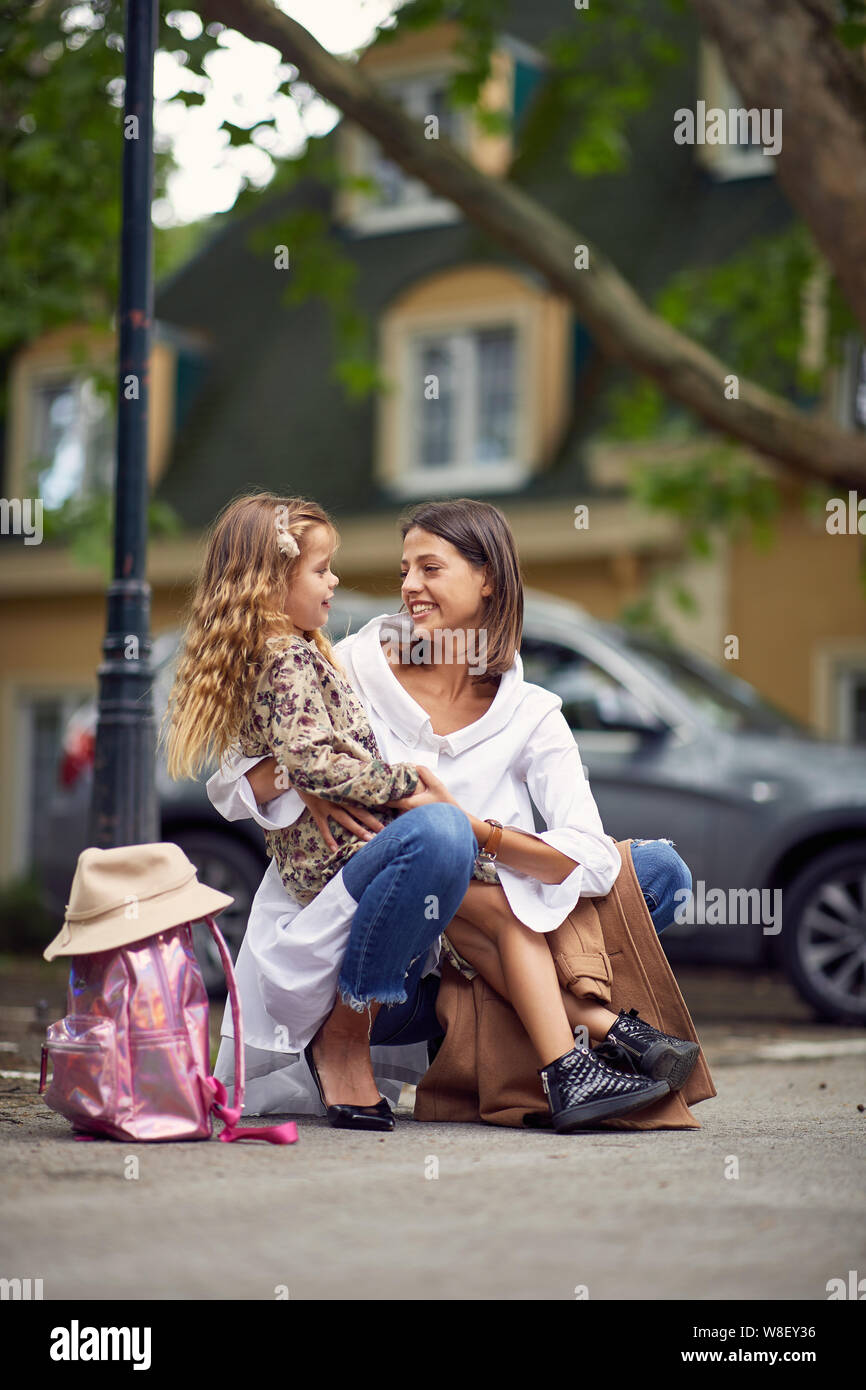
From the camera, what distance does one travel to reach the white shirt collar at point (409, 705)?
398 cm

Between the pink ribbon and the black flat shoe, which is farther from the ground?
the pink ribbon

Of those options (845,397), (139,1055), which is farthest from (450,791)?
(845,397)

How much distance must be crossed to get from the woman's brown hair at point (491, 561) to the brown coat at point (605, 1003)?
0.59 meters

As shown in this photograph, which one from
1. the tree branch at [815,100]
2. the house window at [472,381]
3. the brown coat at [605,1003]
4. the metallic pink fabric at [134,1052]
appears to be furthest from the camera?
the house window at [472,381]

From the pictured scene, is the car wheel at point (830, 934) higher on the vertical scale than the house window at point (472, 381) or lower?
lower

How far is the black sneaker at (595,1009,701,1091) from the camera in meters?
3.79

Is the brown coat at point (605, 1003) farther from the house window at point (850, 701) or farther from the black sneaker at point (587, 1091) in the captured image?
the house window at point (850, 701)

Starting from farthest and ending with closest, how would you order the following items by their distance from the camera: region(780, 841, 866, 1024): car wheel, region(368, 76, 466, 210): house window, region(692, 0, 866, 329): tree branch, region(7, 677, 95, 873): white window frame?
region(7, 677, 95, 873): white window frame, region(368, 76, 466, 210): house window, region(780, 841, 866, 1024): car wheel, region(692, 0, 866, 329): tree branch

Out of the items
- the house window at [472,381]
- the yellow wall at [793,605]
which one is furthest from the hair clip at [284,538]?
the house window at [472,381]

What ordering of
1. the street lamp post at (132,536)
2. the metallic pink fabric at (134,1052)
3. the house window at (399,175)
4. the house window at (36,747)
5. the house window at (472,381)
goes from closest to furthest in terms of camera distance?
the metallic pink fabric at (134,1052) < the street lamp post at (132,536) < the house window at (472,381) < the house window at (399,175) < the house window at (36,747)

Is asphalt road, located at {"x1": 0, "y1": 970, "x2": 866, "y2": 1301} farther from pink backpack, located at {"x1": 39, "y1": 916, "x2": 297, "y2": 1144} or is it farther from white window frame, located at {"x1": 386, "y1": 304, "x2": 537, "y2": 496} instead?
white window frame, located at {"x1": 386, "y1": 304, "x2": 537, "y2": 496}

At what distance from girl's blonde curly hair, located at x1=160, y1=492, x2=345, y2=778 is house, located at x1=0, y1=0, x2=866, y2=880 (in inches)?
301

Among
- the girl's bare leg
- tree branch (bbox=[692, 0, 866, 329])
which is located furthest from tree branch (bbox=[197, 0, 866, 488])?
the girl's bare leg
